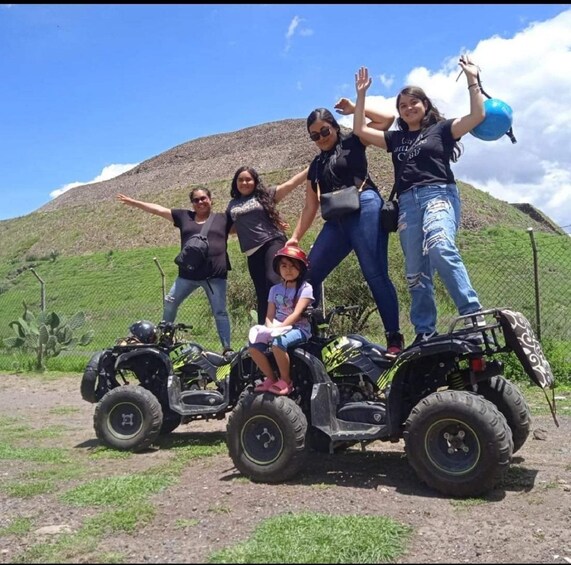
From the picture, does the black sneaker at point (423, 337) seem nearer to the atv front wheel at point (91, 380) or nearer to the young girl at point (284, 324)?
the young girl at point (284, 324)

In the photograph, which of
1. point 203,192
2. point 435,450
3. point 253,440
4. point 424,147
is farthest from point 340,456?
point 203,192

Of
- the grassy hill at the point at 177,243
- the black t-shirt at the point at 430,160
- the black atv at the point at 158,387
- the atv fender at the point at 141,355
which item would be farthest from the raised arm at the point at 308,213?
the grassy hill at the point at 177,243

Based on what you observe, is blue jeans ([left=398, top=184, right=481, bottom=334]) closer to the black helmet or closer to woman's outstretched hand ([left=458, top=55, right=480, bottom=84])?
woman's outstretched hand ([left=458, top=55, right=480, bottom=84])

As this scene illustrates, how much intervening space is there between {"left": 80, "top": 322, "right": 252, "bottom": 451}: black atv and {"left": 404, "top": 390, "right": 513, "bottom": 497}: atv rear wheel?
1.74 metres

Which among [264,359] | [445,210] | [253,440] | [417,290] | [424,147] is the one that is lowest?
[253,440]

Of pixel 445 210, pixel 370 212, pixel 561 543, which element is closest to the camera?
pixel 561 543

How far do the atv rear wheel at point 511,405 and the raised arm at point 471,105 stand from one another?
177 centimetres

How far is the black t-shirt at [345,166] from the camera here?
5.23 meters

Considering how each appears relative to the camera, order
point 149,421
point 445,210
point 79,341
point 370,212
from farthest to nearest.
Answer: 1. point 79,341
2. point 149,421
3. point 370,212
4. point 445,210

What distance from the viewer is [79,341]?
525 inches

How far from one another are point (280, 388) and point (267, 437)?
1.15 ft

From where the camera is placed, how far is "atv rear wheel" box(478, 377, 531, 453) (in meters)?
4.68

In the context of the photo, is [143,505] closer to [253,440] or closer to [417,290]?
[253,440]

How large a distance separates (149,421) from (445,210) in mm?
3098
